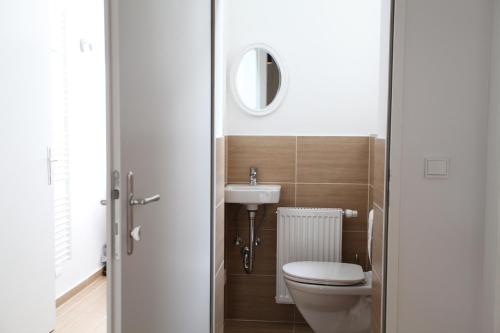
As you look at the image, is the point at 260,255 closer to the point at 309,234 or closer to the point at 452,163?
the point at 309,234

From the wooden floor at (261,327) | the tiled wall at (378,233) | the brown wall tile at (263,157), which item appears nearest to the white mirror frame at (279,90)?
the brown wall tile at (263,157)

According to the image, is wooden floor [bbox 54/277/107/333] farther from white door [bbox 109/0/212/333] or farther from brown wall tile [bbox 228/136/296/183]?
brown wall tile [bbox 228/136/296/183]

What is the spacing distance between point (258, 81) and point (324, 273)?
4.27 feet

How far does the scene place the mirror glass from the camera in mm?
3373

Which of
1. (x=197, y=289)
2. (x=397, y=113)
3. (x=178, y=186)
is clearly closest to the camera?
(x=178, y=186)

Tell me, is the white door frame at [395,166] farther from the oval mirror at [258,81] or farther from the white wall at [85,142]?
the white wall at [85,142]

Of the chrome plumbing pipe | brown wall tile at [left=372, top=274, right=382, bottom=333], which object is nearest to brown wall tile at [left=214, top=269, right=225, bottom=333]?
the chrome plumbing pipe

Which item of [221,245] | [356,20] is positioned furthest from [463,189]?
[356,20]

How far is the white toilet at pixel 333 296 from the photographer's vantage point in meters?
2.76

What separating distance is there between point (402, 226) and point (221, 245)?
1.04 m

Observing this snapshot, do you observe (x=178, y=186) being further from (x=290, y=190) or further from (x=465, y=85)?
(x=290, y=190)

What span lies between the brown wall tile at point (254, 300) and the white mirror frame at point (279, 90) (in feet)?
3.53

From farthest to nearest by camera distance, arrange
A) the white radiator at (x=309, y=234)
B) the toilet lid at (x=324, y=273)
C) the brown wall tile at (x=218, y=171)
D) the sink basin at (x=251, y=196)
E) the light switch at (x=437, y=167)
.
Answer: the white radiator at (x=309, y=234) → the sink basin at (x=251, y=196) → the toilet lid at (x=324, y=273) → the brown wall tile at (x=218, y=171) → the light switch at (x=437, y=167)

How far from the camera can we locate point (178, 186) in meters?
1.82
